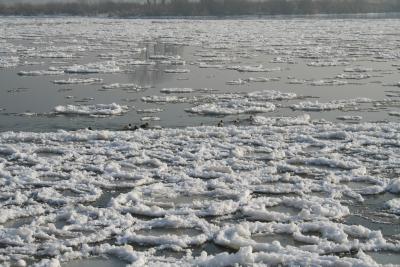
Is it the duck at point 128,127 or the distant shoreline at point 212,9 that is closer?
the duck at point 128,127

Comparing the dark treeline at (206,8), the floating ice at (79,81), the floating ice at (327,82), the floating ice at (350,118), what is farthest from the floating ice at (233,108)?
the dark treeline at (206,8)

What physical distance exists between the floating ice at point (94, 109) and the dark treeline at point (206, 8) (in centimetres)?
4487

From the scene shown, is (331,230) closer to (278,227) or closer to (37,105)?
(278,227)

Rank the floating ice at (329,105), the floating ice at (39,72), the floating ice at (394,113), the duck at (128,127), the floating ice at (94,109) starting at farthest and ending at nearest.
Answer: the floating ice at (39,72) → the floating ice at (329,105) → the floating ice at (94,109) → the floating ice at (394,113) → the duck at (128,127)

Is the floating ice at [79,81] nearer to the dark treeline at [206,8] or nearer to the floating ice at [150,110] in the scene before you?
the floating ice at [150,110]

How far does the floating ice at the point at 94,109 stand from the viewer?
11.0 m

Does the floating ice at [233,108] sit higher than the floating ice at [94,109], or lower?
higher

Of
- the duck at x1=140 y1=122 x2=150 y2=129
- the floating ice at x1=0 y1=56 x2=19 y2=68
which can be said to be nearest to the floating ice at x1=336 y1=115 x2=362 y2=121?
the duck at x1=140 y1=122 x2=150 y2=129

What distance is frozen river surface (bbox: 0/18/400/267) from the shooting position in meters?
5.16

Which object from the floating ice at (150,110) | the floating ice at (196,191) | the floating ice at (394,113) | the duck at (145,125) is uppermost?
the floating ice at (394,113)

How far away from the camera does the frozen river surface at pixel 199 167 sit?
16.9 ft

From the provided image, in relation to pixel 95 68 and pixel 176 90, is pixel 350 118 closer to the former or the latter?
pixel 176 90

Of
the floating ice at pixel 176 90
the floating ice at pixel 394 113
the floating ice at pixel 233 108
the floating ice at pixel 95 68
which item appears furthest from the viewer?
the floating ice at pixel 95 68

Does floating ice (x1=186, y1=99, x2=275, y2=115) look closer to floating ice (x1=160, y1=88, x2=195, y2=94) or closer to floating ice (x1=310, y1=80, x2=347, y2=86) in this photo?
floating ice (x1=160, y1=88, x2=195, y2=94)
